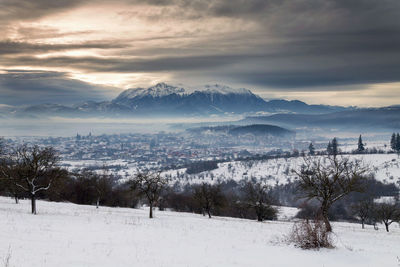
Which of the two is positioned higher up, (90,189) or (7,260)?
(7,260)

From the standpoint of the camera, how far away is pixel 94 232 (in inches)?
973

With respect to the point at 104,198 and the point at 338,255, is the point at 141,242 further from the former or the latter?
the point at 104,198

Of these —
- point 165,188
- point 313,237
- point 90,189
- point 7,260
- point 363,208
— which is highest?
point 7,260

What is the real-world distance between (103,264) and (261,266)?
24.8 ft

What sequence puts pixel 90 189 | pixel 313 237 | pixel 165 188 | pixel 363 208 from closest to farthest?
pixel 313 237
pixel 165 188
pixel 90 189
pixel 363 208

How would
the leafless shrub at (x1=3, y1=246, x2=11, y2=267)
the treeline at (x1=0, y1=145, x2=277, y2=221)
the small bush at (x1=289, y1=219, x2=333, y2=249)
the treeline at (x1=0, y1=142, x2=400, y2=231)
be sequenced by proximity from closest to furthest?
the leafless shrub at (x1=3, y1=246, x2=11, y2=267) < the small bush at (x1=289, y1=219, x2=333, y2=249) < the treeline at (x1=0, y1=142, x2=400, y2=231) < the treeline at (x1=0, y1=145, x2=277, y2=221)

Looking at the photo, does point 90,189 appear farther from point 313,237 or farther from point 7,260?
point 7,260

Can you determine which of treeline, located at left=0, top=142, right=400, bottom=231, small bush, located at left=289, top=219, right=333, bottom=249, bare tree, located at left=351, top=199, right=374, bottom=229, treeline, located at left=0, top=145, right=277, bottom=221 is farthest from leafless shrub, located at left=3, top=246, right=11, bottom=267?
bare tree, located at left=351, top=199, right=374, bottom=229

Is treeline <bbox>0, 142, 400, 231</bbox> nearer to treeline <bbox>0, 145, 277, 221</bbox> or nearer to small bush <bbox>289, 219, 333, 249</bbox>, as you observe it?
treeline <bbox>0, 145, 277, 221</bbox>

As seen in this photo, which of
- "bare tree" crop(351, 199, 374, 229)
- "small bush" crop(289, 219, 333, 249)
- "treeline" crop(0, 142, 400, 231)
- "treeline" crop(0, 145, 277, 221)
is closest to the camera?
"small bush" crop(289, 219, 333, 249)

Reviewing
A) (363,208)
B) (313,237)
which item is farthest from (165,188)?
(363,208)

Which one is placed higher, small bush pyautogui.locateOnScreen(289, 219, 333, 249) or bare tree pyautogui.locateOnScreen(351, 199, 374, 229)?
small bush pyautogui.locateOnScreen(289, 219, 333, 249)

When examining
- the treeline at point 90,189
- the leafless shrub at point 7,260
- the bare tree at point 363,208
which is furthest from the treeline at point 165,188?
the leafless shrub at point 7,260

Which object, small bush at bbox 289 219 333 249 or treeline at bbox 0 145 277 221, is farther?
treeline at bbox 0 145 277 221
